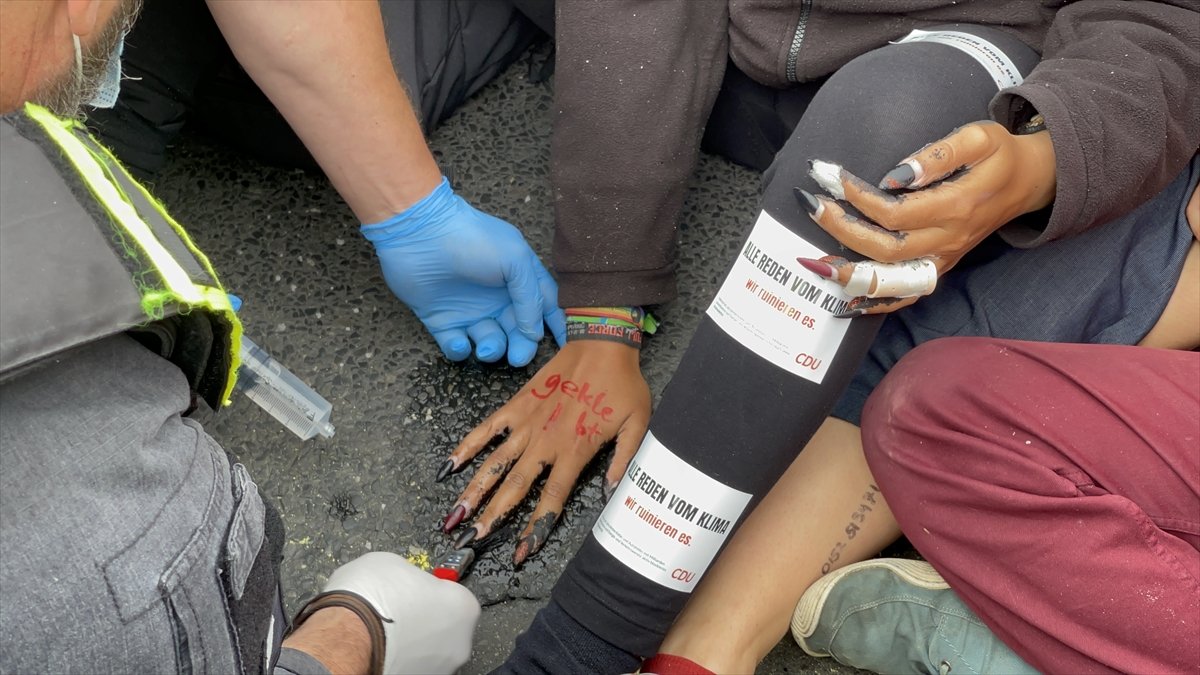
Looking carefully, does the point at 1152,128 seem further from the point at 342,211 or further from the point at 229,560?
the point at 342,211

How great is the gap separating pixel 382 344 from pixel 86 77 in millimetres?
550

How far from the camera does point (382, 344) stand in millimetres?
1277

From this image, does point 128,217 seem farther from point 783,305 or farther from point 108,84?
point 783,305

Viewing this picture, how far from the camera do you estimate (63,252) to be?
57cm

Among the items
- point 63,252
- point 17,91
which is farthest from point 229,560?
point 17,91

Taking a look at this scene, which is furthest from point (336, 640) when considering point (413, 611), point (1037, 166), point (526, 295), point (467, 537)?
point (1037, 166)

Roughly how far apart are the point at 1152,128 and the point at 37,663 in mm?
988

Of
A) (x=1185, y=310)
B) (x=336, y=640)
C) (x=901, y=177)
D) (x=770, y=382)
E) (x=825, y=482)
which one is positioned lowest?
(x=336, y=640)

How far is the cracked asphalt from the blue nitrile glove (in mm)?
43

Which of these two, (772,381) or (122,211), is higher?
(122,211)

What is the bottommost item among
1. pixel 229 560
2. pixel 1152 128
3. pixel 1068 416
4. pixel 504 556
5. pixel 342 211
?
pixel 504 556

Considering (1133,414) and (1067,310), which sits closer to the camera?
(1133,414)

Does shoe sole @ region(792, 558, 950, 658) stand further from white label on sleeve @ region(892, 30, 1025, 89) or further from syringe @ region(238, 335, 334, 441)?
syringe @ region(238, 335, 334, 441)

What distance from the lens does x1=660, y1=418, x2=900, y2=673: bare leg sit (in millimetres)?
998
